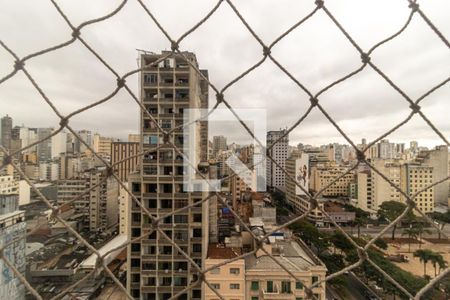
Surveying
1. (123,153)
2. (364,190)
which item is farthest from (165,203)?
(364,190)

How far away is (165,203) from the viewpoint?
3799 millimetres

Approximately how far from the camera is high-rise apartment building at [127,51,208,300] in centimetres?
369

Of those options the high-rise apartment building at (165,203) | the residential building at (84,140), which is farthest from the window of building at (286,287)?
the residential building at (84,140)

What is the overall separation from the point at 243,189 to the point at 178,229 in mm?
1389

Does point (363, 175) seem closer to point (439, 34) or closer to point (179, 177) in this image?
point (179, 177)

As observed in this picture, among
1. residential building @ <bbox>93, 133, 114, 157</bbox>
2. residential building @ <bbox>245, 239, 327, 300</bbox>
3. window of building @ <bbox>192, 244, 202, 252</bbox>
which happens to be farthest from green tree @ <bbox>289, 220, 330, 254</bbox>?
residential building @ <bbox>93, 133, 114, 157</bbox>

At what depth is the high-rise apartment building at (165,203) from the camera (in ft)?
12.1

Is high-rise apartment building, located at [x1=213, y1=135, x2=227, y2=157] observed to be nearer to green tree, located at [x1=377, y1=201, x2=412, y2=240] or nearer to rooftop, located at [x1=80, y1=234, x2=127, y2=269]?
rooftop, located at [x1=80, y1=234, x2=127, y2=269]

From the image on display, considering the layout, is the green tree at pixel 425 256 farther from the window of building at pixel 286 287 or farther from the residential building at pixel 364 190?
the residential building at pixel 364 190

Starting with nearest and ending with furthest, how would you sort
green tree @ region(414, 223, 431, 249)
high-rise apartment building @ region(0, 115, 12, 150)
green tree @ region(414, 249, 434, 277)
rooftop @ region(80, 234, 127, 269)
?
rooftop @ region(80, 234, 127, 269) < high-rise apartment building @ region(0, 115, 12, 150) < green tree @ region(414, 249, 434, 277) < green tree @ region(414, 223, 431, 249)

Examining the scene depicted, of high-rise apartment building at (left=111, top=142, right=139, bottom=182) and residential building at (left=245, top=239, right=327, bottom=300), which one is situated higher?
high-rise apartment building at (left=111, top=142, right=139, bottom=182)

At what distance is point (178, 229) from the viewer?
3912 millimetres

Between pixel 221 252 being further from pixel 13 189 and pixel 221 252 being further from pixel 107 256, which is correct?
pixel 107 256

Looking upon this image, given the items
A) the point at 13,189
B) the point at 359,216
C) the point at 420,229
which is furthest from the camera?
the point at 359,216
